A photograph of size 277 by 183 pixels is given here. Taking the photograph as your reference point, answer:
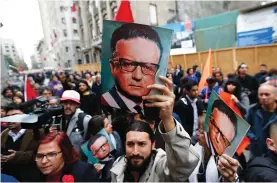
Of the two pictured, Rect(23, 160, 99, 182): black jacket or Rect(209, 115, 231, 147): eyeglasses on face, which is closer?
Rect(209, 115, 231, 147): eyeglasses on face

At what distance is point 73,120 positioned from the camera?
8.90 feet

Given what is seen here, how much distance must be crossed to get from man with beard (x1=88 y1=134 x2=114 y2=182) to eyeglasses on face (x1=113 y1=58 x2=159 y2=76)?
43.4 inches

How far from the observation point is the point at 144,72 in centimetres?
120

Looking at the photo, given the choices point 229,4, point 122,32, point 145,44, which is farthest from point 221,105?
point 229,4

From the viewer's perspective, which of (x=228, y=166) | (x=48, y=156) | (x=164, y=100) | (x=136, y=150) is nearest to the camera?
(x=164, y=100)

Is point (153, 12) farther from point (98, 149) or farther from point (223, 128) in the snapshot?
point (223, 128)

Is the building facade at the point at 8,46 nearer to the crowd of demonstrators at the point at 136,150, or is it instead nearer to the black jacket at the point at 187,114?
the crowd of demonstrators at the point at 136,150

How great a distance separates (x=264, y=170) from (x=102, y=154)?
1.33 metres

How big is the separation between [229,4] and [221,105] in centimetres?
2263

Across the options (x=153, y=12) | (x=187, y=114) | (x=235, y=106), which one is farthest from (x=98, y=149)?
(x=153, y=12)

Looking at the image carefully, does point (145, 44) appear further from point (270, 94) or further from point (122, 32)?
point (270, 94)

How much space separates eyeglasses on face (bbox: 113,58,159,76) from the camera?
1199mm

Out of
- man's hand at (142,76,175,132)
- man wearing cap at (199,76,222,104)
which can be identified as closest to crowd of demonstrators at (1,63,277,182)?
man's hand at (142,76,175,132)

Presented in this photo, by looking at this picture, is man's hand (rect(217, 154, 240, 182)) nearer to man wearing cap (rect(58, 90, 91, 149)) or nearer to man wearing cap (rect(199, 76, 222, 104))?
man wearing cap (rect(58, 90, 91, 149))
